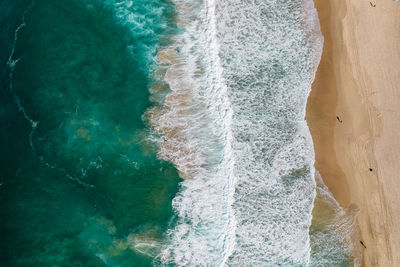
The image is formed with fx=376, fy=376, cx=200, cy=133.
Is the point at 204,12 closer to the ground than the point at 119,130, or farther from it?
farther from it

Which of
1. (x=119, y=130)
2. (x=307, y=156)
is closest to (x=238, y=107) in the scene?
(x=307, y=156)

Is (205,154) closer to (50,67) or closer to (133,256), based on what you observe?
(133,256)

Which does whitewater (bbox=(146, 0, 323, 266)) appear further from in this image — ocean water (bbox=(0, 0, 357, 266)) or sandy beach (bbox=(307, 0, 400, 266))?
sandy beach (bbox=(307, 0, 400, 266))

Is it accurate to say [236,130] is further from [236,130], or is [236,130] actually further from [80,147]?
[80,147]

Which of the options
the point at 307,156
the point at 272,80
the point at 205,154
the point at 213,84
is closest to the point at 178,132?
the point at 205,154

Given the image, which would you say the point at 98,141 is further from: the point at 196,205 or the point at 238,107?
the point at 238,107

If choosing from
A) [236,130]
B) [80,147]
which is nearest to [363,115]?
[236,130]

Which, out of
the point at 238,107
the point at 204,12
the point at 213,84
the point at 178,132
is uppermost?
the point at 204,12
